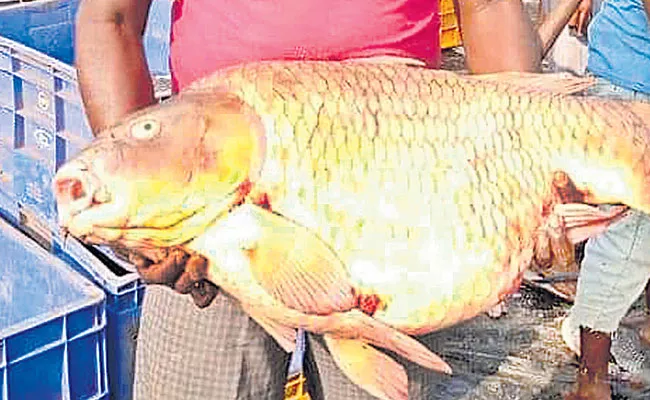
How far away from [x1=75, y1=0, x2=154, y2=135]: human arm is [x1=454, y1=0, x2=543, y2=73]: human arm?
447 millimetres

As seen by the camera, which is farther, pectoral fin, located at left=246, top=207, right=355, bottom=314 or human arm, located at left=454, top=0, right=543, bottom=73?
human arm, located at left=454, top=0, right=543, bottom=73

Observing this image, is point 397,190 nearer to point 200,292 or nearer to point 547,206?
point 547,206

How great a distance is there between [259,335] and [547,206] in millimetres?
473

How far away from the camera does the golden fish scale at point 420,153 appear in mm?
1351

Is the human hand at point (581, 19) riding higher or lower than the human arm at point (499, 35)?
lower

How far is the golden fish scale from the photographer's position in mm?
1351

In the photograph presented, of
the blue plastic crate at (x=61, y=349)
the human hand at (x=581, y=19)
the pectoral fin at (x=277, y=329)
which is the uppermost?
the pectoral fin at (x=277, y=329)

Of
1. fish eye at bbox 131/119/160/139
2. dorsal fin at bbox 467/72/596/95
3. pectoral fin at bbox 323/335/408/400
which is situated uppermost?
dorsal fin at bbox 467/72/596/95

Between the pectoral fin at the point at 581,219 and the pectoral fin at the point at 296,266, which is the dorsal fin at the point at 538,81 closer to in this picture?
the pectoral fin at the point at 581,219

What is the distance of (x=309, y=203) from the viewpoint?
1339mm

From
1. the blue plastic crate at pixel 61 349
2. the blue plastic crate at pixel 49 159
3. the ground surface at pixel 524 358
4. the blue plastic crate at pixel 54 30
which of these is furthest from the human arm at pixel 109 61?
the blue plastic crate at pixel 54 30

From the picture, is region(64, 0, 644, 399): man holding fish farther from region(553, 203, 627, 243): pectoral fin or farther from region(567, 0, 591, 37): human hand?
region(567, 0, 591, 37): human hand

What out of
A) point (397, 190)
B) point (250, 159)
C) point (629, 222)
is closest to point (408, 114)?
point (397, 190)

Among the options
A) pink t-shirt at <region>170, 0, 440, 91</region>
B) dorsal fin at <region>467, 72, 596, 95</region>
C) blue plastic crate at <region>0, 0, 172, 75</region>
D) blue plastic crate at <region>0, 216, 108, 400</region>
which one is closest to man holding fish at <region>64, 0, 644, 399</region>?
pink t-shirt at <region>170, 0, 440, 91</region>
